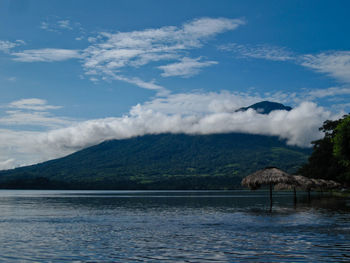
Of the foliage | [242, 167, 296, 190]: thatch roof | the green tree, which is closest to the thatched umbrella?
[242, 167, 296, 190]: thatch roof

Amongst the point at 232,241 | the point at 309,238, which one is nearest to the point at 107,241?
the point at 232,241

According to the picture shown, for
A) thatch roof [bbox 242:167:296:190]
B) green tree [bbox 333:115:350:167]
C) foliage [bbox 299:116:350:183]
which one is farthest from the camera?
foliage [bbox 299:116:350:183]

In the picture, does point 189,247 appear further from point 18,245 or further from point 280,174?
point 280,174

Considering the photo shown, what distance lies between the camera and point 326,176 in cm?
8988

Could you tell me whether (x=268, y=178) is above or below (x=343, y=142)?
below

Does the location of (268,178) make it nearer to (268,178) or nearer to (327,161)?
(268,178)

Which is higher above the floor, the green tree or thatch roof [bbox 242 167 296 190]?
the green tree

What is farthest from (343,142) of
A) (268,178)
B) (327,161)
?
(327,161)

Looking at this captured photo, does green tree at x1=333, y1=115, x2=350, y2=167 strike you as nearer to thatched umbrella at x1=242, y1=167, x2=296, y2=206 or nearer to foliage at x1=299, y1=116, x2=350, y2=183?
thatched umbrella at x1=242, y1=167, x2=296, y2=206

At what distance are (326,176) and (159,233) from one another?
74410 mm

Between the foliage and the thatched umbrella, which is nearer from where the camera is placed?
the thatched umbrella

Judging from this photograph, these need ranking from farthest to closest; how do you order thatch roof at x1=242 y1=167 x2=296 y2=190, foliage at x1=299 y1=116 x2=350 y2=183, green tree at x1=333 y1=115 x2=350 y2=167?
foliage at x1=299 y1=116 x2=350 y2=183
green tree at x1=333 y1=115 x2=350 y2=167
thatch roof at x1=242 y1=167 x2=296 y2=190

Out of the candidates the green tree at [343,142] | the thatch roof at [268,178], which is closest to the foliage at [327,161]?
the green tree at [343,142]

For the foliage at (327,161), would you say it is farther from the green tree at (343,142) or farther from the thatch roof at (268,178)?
the thatch roof at (268,178)
